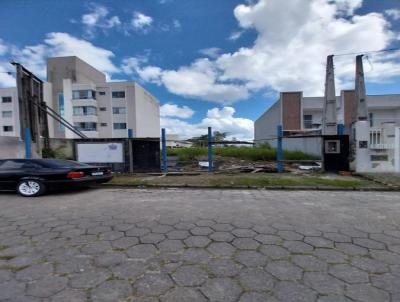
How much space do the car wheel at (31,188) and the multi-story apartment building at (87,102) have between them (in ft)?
120

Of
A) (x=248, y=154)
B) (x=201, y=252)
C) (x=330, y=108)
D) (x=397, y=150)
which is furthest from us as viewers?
(x=248, y=154)

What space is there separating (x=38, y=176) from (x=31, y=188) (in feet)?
1.24

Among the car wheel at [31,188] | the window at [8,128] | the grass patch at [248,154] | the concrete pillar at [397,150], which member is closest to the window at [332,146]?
the concrete pillar at [397,150]

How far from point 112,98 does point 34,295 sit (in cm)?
4519

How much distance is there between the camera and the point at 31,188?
20.5ft

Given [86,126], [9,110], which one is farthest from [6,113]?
[86,126]

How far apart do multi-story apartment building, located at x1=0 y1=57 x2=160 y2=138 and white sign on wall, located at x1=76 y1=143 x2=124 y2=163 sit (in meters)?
32.2

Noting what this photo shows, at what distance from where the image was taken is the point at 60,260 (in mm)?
2643

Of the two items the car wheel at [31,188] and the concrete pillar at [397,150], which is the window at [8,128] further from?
the concrete pillar at [397,150]

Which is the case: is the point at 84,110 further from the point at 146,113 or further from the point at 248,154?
the point at 248,154

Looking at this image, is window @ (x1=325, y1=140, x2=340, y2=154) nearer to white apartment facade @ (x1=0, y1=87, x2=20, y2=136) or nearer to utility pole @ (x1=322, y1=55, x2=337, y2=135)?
utility pole @ (x1=322, y1=55, x2=337, y2=135)

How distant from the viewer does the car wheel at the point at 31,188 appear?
6.21m

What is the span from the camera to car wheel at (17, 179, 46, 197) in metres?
6.21

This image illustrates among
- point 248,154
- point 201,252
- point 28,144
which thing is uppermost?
point 28,144
